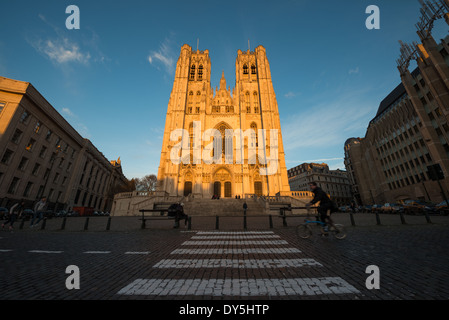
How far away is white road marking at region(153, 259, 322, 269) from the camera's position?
3633 millimetres

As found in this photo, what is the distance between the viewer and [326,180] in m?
61.9

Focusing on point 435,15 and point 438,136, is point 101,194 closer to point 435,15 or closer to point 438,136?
point 438,136

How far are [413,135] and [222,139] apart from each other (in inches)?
1258

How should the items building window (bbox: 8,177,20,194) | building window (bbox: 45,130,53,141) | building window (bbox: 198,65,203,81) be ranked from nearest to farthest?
building window (bbox: 8,177,20,194)
building window (bbox: 45,130,53,141)
building window (bbox: 198,65,203,81)

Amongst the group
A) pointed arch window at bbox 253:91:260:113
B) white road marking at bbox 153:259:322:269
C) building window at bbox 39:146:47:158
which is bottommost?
white road marking at bbox 153:259:322:269

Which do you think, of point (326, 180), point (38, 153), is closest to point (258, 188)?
point (38, 153)

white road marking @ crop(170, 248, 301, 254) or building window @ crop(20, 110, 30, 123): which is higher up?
building window @ crop(20, 110, 30, 123)

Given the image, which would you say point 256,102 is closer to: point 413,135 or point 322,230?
point 413,135

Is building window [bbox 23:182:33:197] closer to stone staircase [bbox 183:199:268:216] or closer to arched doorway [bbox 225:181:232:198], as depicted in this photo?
stone staircase [bbox 183:199:268:216]

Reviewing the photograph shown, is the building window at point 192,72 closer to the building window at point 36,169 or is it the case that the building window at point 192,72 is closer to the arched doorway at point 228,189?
the arched doorway at point 228,189

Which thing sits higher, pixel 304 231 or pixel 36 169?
pixel 36 169

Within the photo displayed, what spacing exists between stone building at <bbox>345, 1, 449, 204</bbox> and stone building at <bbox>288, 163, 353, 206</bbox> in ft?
59.8

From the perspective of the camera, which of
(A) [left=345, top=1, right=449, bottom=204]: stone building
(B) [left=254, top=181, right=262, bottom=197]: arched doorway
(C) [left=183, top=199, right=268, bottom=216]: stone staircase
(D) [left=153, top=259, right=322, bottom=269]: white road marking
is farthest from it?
(B) [left=254, top=181, right=262, bottom=197]: arched doorway

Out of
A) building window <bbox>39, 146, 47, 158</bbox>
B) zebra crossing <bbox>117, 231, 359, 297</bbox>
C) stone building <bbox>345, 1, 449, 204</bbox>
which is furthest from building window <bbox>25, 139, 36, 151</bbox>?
stone building <bbox>345, 1, 449, 204</bbox>
